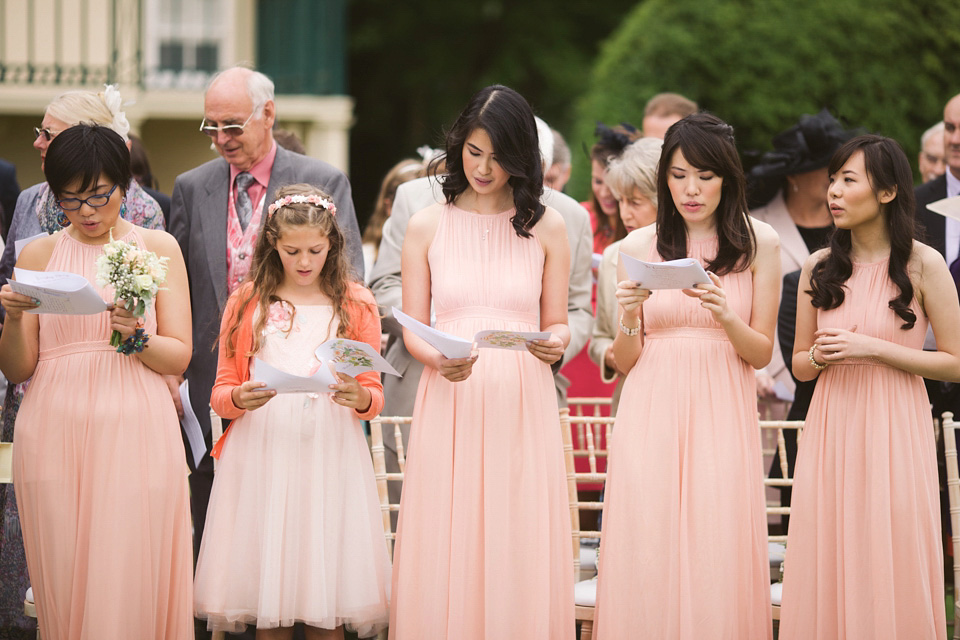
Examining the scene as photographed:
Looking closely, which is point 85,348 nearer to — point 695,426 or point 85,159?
point 85,159

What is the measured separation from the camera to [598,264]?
610 cm

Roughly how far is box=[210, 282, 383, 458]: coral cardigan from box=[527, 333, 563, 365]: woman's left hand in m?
0.66

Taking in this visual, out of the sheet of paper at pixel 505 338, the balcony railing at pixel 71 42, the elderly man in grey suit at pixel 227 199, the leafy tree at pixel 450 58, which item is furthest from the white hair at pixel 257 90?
the leafy tree at pixel 450 58

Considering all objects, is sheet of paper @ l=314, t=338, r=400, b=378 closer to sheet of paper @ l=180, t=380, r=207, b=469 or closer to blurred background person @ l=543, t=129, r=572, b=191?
sheet of paper @ l=180, t=380, r=207, b=469

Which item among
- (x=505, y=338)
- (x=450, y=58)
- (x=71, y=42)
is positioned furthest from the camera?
(x=450, y=58)

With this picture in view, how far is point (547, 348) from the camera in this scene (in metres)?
4.23

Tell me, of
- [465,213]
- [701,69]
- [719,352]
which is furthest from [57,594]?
[701,69]

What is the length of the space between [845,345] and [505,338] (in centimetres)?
124

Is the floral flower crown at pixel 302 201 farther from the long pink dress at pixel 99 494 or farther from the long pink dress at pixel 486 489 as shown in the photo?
the long pink dress at pixel 99 494

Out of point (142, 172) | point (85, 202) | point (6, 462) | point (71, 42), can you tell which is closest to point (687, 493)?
point (85, 202)

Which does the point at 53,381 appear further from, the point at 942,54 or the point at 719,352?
the point at 942,54

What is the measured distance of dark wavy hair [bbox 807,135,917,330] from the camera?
4371mm

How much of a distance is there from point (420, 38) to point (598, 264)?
13.6 meters

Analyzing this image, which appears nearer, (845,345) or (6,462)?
(845,345)
